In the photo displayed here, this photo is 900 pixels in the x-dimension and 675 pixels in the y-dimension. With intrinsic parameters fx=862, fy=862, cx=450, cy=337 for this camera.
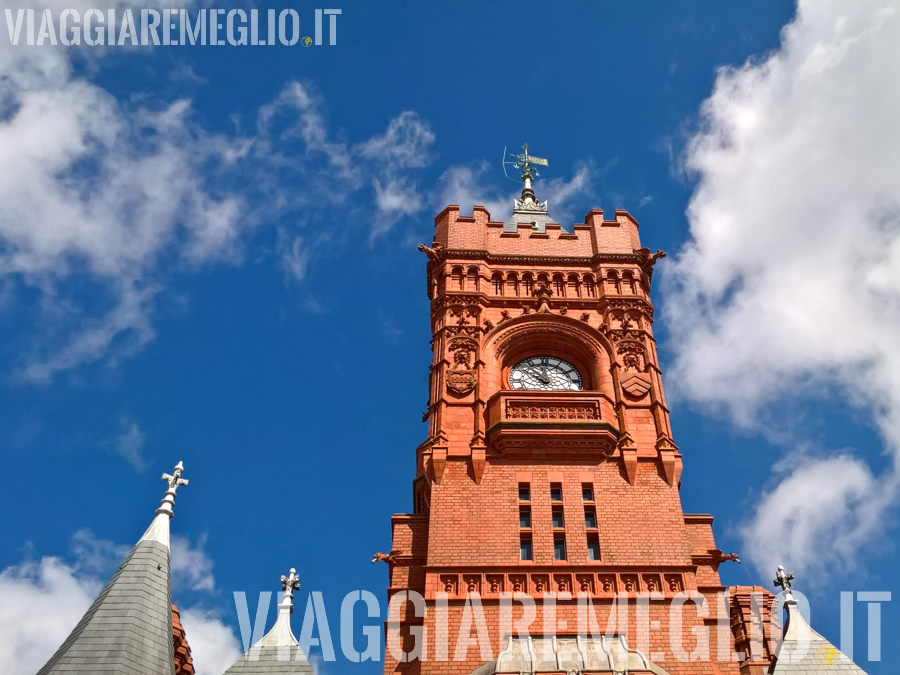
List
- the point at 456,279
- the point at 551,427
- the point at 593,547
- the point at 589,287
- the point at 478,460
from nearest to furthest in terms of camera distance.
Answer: the point at 593,547 < the point at 478,460 < the point at 551,427 < the point at 456,279 < the point at 589,287

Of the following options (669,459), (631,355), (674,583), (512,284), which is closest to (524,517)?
(674,583)

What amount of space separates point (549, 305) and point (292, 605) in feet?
Result: 54.8

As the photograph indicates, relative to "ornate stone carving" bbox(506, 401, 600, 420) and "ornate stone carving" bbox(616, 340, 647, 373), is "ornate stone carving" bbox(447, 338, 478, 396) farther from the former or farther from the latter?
"ornate stone carving" bbox(616, 340, 647, 373)

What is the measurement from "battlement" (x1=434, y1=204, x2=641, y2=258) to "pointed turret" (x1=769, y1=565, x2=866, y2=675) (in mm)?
18579

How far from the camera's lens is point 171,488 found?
1156 inches

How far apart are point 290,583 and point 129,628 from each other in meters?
5.81

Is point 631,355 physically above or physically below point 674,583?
above

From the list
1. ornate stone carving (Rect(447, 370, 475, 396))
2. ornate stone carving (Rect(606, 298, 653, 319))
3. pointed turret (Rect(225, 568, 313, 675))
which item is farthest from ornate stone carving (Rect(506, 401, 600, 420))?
pointed turret (Rect(225, 568, 313, 675))

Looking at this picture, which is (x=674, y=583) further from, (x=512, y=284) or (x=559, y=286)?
(x=512, y=284)

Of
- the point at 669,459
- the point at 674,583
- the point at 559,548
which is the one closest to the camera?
the point at 674,583

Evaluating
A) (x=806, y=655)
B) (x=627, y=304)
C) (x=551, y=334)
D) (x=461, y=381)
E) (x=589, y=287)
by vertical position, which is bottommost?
(x=806, y=655)

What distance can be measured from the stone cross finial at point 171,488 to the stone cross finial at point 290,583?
4404 millimetres

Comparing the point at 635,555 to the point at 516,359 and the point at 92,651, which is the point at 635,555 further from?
the point at 92,651

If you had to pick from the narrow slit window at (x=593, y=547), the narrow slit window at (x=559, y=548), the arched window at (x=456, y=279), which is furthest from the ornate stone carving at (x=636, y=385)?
the arched window at (x=456, y=279)
